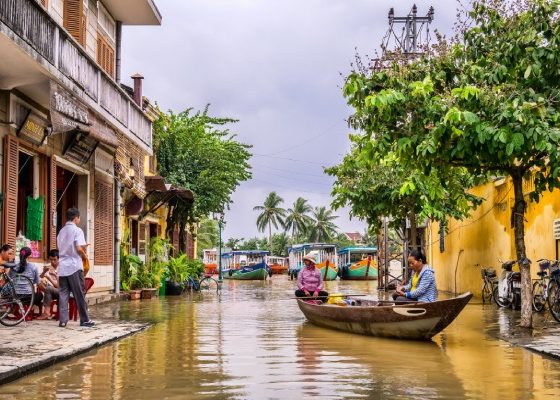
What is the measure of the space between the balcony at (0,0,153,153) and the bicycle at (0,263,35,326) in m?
3.39

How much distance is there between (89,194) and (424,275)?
10382mm

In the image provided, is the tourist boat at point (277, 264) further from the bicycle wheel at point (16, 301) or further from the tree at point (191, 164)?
the bicycle wheel at point (16, 301)

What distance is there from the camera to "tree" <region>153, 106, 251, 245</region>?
111ft

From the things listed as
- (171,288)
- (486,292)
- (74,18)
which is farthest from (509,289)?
(171,288)

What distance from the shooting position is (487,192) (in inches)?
997

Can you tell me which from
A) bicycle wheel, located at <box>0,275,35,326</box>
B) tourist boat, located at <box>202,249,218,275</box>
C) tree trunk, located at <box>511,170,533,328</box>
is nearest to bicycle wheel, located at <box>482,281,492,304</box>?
tree trunk, located at <box>511,170,533,328</box>

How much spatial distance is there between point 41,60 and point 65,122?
4.60 ft

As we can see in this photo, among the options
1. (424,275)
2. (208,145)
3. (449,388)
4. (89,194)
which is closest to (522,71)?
(424,275)

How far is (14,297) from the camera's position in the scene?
12.2 meters

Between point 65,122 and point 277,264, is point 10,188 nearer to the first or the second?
point 65,122

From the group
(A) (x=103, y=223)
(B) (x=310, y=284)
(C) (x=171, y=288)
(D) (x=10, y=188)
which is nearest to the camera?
(D) (x=10, y=188)

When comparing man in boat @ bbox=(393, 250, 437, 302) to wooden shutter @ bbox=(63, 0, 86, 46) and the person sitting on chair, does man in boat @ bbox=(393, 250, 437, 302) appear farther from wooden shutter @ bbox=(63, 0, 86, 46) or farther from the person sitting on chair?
wooden shutter @ bbox=(63, 0, 86, 46)

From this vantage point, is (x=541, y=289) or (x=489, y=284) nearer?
(x=541, y=289)

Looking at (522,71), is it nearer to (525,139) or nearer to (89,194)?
(525,139)
